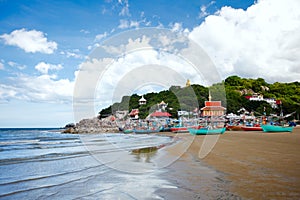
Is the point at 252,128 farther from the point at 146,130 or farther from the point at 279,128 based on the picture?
the point at 146,130

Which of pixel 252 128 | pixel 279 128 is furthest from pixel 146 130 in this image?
pixel 279 128

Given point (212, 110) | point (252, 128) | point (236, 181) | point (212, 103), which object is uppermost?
point (212, 103)

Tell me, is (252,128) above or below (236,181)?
above

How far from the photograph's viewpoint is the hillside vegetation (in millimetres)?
46003

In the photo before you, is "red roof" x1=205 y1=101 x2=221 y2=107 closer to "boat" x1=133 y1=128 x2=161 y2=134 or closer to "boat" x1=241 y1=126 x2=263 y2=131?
"boat" x1=133 y1=128 x2=161 y2=134

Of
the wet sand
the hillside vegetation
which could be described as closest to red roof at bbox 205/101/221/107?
the hillside vegetation

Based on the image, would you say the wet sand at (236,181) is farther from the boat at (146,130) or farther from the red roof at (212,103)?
the red roof at (212,103)

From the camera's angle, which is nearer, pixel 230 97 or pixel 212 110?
pixel 212 110

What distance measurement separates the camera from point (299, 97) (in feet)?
283

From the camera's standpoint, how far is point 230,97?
73188mm

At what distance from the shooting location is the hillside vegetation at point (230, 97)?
151ft

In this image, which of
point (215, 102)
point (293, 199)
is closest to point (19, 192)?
point (293, 199)

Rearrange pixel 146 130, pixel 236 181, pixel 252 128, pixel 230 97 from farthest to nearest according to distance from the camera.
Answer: pixel 230 97 → pixel 146 130 → pixel 252 128 → pixel 236 181

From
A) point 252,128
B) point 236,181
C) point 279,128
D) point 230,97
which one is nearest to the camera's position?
point 236,181
